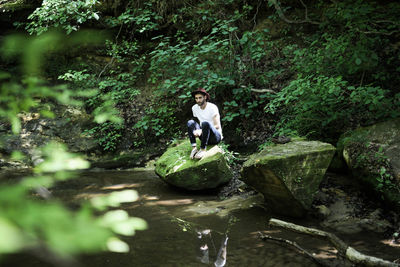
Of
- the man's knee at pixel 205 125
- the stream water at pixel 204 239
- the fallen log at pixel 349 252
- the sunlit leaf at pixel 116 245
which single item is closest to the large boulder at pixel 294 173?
the stream water at pixel 204 239

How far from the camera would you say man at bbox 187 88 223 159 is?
5.05 m

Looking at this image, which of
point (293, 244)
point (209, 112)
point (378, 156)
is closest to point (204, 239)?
point (293, 244)

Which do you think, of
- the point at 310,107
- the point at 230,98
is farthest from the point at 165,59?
the point at 310,107

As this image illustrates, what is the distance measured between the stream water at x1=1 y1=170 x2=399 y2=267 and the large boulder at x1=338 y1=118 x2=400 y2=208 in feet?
2.33

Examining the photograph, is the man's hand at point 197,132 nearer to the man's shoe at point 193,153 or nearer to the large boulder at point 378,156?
the man's shoe at point 193,153

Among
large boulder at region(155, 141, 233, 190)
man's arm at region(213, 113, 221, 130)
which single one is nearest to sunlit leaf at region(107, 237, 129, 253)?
large boulder at region(155, 141, 233, 190)

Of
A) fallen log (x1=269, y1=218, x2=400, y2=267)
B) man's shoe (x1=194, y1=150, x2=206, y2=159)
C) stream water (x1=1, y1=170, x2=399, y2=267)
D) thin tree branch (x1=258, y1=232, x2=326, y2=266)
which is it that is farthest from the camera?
man's shoe (x1=194, y1=150, x2=206, y2=159)

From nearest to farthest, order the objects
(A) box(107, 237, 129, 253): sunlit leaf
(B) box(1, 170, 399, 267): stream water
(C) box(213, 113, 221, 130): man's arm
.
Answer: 1. (A) box(107, 237, 129, 253): sunlit leaf
2. (B) box(1, 170, 399, 267): stream water
3. (C) box(213, 113, 221, 130): man's arm

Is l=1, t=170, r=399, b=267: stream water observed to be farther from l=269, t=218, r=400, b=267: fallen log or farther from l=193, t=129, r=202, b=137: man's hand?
l=193, t=129, r=202, b=137: man's hand

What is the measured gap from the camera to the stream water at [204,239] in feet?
8.64

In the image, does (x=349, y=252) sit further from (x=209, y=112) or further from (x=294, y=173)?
(x=209, y=112)

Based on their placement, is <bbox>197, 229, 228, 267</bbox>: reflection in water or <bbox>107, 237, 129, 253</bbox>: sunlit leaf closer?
<bbox>107, 237, 129, 253</bbox>: sunlit leaf

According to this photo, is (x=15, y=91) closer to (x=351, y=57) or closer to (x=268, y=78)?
(x=351, y=57)

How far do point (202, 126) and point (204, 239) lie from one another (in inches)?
89.9
